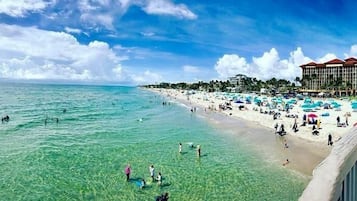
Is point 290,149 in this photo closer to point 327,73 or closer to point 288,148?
point 288,148

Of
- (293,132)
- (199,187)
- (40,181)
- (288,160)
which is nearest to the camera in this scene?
(199,187)

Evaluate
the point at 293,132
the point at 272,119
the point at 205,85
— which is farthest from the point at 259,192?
the point at 205,85

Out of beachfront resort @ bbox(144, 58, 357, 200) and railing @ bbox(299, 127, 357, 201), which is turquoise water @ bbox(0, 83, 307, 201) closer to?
beachfront resort @ bbox(144, 58, 357, 200)

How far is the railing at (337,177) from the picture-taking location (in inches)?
72.2

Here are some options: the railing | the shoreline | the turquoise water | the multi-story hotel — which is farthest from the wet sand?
the multi-story hotel

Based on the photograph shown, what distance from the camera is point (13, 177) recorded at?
19.8 m

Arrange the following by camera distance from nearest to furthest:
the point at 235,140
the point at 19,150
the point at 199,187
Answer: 1. the point at 199,187
2. the point at 19,150
3. the point at 235,140

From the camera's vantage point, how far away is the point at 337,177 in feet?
6.55

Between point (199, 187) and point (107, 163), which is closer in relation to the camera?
point (199, 187)

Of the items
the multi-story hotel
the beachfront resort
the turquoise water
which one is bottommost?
the turquoise water

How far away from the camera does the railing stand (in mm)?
1834

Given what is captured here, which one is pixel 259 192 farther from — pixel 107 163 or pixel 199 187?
pixel 107 163

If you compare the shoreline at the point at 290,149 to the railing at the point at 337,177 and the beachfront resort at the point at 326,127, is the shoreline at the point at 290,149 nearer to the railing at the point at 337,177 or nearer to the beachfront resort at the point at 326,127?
the beachfront resort at the point at 326,127

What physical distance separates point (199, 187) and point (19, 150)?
17925 millimetres
